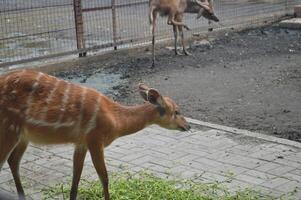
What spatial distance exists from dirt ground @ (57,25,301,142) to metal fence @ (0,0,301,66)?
2.22 ft

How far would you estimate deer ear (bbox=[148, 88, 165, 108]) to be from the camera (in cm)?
517

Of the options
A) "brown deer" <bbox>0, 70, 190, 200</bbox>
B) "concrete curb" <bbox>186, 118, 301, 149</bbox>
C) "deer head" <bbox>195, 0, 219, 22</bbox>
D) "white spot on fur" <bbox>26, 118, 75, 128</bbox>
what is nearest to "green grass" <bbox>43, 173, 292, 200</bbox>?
"brown deer" <bbox>0, 70, 190, 200</bbox>

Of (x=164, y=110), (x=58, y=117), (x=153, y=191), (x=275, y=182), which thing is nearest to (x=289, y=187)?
(x=275, y=182)

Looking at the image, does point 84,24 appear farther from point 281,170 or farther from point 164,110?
point 164,110

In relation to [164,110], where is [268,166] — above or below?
below

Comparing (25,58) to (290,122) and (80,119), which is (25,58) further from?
(80,119)

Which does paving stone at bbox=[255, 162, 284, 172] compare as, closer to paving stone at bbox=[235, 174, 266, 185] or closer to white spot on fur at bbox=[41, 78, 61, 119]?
paving stone at bbox=[235, 174, 266, 185]

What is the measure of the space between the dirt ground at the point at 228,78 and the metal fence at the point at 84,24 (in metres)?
0.68

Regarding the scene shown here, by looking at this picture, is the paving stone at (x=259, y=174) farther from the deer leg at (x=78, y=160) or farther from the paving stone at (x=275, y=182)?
the deer leg at (x=78, y=160)

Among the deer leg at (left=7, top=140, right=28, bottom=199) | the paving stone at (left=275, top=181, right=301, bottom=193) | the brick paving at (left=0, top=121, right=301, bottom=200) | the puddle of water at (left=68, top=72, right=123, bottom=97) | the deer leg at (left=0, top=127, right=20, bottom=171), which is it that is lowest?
the paving stone at (left=275, top=181, right=301, bottom=193)

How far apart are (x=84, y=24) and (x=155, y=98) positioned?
9227 millimetres

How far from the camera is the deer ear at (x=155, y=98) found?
5168 millimetres

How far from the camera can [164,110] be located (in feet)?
17.4

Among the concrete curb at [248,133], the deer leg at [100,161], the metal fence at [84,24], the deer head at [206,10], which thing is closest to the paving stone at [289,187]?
the concrete curb at [248,133]
